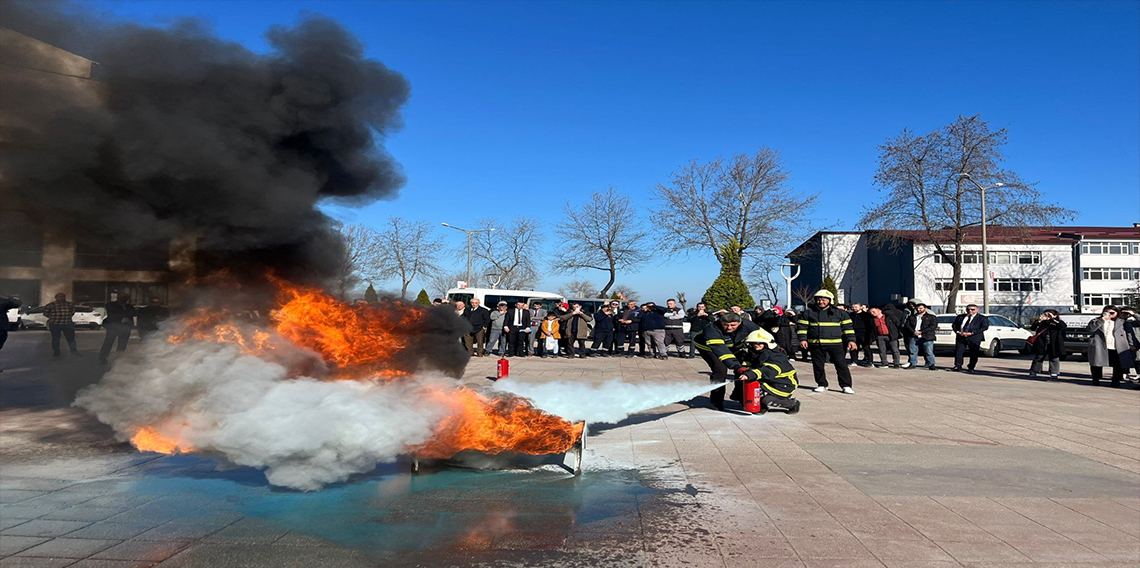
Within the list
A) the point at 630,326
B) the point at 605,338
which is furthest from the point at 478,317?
the point at 630,326

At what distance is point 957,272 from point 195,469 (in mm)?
38865

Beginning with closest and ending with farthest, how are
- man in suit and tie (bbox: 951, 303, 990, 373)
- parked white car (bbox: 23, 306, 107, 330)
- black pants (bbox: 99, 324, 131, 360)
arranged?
1. parked white car (bbox: 23, 306, 107, 330)
2. black pants (bbox: 99, 324, 131, 360)
3. man in suit and tie (bbox: 951, 303, 990, 373)

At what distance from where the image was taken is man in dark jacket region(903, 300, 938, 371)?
55.7 ft

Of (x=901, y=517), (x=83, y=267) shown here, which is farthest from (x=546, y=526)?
(x=83, y=267)

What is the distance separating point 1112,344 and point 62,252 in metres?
16.7

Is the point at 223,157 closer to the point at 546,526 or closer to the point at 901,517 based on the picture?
the point at 546,526

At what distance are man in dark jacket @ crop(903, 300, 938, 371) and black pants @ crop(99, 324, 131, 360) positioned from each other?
54.6 ft

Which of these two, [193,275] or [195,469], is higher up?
[193,275]

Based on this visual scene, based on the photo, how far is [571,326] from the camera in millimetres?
19422

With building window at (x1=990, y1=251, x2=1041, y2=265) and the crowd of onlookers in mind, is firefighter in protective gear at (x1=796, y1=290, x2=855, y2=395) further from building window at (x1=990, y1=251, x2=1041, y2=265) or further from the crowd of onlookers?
building window at (x1=990, y1=251, x2=1041, y2=265)

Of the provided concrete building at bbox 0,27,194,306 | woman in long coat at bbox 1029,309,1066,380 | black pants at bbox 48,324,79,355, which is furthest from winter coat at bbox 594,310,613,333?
concrete building at bbox 0,27,194,306

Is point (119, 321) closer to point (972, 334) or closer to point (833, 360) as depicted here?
point (833, 360)

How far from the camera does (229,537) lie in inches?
170

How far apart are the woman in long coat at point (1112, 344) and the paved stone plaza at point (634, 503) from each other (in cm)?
603
